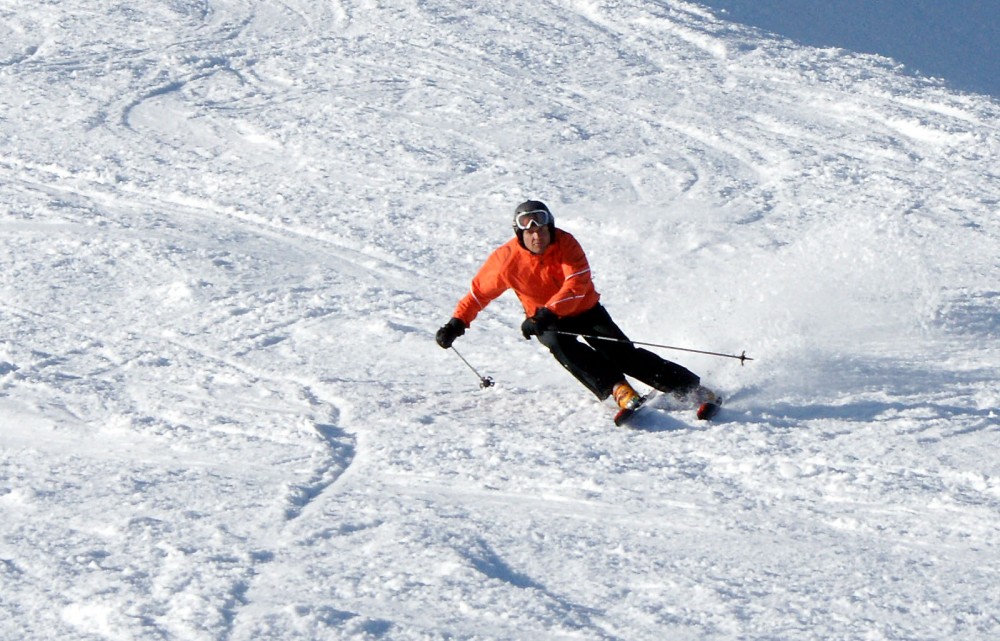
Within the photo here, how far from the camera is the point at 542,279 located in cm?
607

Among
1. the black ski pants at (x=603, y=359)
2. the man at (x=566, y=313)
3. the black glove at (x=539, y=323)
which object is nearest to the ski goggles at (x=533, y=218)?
the man at (x=566, y=313)

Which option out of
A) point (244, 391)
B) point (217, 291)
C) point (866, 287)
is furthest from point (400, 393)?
point (866, 287)

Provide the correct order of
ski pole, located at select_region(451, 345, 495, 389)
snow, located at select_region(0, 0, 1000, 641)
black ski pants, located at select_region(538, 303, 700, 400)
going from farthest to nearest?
ski pole, located at select_region(451, 345, 495, 389), black ski pants, located at select_region(538, 303, 700, 400), snow, located at select_region(0, 0, 1000, 641)

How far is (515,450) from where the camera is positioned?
5.51 meters

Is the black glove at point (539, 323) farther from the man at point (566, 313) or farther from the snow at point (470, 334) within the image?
the snow at point (470, 334)

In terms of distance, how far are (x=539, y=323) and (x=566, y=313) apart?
0.98ft

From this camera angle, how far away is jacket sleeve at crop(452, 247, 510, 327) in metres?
6.09

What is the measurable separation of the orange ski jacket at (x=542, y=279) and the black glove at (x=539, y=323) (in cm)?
12

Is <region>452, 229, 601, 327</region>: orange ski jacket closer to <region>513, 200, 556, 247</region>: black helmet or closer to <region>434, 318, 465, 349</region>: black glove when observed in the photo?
<region>434, 318, 465, 349</region>: black glove

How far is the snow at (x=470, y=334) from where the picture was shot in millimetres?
4184

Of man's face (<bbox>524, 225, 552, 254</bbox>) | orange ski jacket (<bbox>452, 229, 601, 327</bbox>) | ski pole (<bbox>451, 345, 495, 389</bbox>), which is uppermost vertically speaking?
man's face (<bbox>524, 225, 552, 254</bbox>)

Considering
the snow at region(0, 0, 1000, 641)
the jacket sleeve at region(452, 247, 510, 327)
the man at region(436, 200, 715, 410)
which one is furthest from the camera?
the jacket sleeve at region(452, 247, 510, 327)

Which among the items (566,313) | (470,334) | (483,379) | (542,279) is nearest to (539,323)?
(566,313)

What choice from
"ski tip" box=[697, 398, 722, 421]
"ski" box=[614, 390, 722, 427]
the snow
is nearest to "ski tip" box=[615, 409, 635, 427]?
"ski" box=[614, 390, 722, 427]
